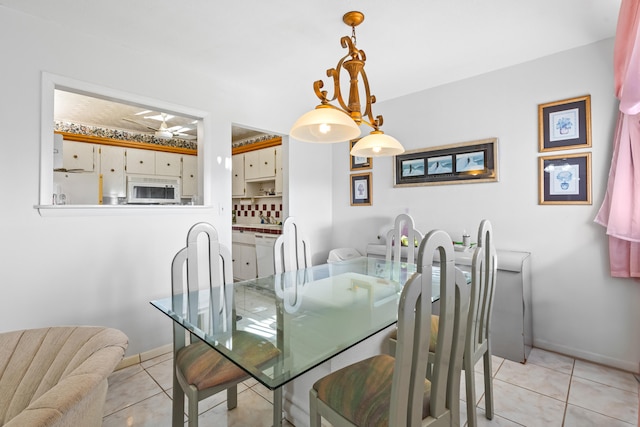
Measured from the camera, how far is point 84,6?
6.18ft

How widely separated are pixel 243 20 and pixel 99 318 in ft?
7.79

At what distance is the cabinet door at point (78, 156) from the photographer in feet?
14.9

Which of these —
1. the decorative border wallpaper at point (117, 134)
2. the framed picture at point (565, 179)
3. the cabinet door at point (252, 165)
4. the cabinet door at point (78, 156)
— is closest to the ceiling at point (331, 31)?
the framed picture at point (565, 179)

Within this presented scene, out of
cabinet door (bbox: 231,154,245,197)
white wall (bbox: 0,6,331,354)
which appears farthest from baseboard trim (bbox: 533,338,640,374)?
cabinet door (bbox: 231,154,245,197)

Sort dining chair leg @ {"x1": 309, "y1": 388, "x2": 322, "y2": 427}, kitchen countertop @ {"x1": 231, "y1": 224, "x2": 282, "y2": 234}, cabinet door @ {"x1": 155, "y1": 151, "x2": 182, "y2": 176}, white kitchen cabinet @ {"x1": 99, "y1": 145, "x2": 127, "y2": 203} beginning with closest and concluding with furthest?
dining chair leg @ {"x1": 309, "y1": 388, "x2": 322, "y2": 427}, kitchen countertop @ {"x1": 231, "y1": 224, "x2": 282, "y2": 234}, white kitchen cabinet @ {"x1": 99, "y1": 145, "x2": 127, "y2": 203}, cabinet door @ {"x1": 155, "y1": 151, "x2": 182, "y2": 176}

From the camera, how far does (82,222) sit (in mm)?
2172

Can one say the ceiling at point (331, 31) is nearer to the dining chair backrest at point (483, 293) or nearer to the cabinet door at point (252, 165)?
the dining chair backrest at point (483, 293)

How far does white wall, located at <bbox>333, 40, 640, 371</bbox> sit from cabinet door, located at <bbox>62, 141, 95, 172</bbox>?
15.6ft

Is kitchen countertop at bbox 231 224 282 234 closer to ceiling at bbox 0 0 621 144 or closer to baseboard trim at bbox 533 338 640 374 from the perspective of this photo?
ceiling at bbox 0 0 621 144

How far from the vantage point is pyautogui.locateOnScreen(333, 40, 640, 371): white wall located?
7.52 ft

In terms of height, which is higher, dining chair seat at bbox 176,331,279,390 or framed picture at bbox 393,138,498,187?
framed picture at bbox 393,138,498,187

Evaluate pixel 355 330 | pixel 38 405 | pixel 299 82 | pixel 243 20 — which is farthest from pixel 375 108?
pixel 38 405

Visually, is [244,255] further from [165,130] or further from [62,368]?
[62,368]

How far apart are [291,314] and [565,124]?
8.61 feet
